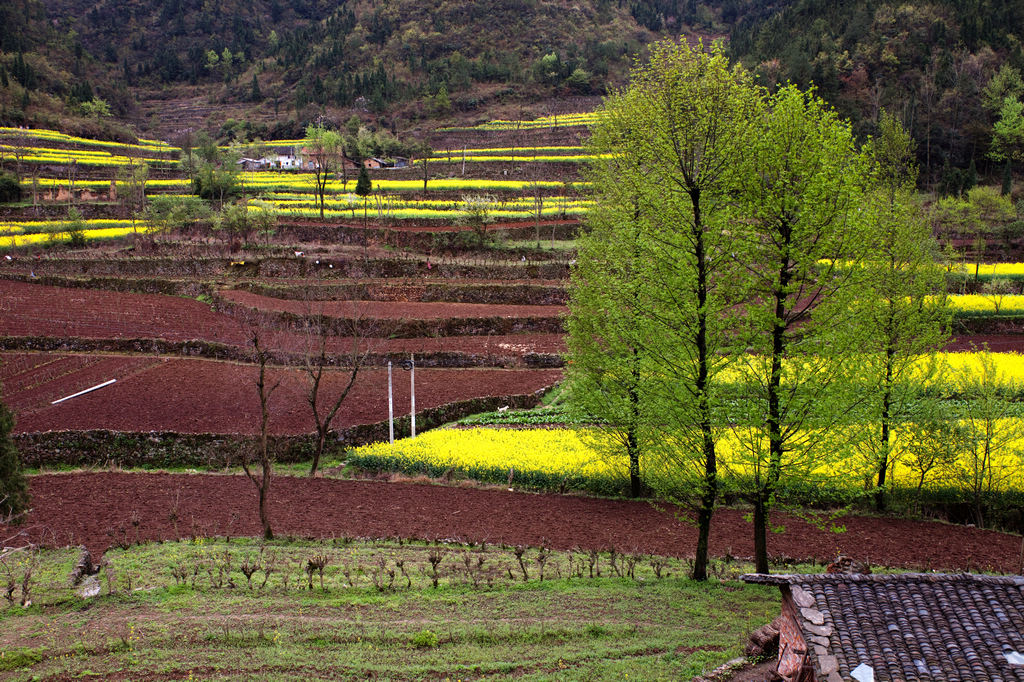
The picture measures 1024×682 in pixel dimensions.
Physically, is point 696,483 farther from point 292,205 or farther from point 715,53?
point 292,205

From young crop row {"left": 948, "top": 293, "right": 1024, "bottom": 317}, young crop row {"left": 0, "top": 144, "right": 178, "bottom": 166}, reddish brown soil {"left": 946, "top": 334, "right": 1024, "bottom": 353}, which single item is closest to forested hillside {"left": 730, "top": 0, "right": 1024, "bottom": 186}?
young crop row {"left": 948, "top": 293, "right": 1024, "bottom": 317}

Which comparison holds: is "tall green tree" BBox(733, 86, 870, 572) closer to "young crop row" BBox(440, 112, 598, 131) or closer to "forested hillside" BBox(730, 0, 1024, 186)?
"forested hillside" BBox(730, 0, 1024, 186)

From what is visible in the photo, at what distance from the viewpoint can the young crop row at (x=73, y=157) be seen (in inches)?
3457

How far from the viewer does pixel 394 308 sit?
47.4 metres

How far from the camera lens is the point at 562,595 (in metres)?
15.2

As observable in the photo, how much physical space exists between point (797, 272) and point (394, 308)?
35.2 meters

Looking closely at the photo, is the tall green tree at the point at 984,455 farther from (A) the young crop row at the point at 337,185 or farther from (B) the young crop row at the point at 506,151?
(B) the young crop row at the point at 506,151

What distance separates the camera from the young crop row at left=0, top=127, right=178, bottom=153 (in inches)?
3898

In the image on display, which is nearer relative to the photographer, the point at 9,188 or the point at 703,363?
the point at 703,363

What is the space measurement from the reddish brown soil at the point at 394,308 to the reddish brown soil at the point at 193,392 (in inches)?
276

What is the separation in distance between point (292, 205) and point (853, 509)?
62.3m

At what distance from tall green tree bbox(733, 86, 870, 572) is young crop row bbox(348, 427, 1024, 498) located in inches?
251

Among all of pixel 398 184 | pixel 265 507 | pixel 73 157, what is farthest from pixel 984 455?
pixel 73 157

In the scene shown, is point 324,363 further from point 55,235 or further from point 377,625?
point 55,235
